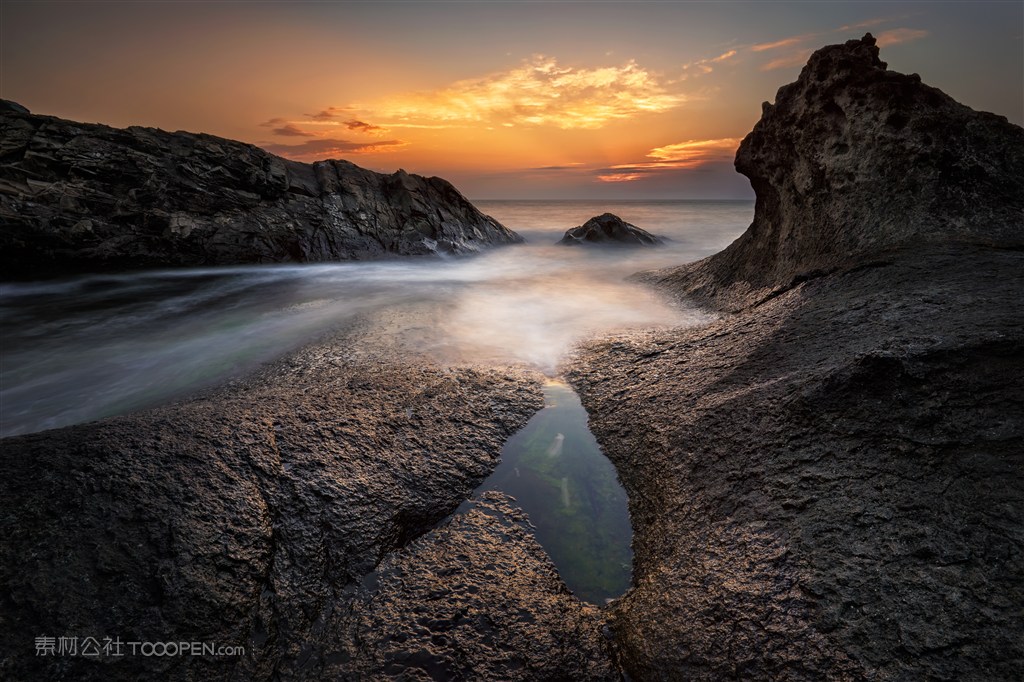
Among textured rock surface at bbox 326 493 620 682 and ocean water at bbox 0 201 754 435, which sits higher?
ocean water at bbox 0 201 754 435

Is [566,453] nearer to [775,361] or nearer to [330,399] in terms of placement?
[775,361]

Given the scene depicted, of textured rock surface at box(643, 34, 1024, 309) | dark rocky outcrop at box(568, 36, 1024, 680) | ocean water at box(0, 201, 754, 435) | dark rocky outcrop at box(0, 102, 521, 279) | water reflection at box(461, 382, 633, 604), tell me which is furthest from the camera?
dark rocky outcrop at box(0, 102, 521, 279)

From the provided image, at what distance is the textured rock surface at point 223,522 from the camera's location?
165 centimetres

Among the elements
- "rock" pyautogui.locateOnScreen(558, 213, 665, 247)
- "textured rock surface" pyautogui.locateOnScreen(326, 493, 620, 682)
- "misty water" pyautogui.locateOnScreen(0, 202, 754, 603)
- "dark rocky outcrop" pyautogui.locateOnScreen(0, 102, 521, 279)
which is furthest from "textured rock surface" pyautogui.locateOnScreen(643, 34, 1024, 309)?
"rock" pyautogui.locateOnScreen(558, 213, 665, 247)

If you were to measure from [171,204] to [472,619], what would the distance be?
11.5 m

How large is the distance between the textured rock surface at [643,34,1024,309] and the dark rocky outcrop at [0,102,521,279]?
9752 millimetres

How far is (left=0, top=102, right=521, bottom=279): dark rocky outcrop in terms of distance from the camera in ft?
28.4

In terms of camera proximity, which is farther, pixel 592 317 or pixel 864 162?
pixel 592 317

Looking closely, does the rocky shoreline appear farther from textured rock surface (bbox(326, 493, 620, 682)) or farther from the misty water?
the misty water

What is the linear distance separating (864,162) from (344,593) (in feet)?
17.7

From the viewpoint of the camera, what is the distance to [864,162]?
429 centimetres

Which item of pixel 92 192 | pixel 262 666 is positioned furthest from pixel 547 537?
pixel 92 192

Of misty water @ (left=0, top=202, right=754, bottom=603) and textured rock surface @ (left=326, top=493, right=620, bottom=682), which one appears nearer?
textured rock surface @ (left=326, top=493, right=620, bottom=682)

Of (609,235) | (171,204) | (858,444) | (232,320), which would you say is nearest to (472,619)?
(858,444)
